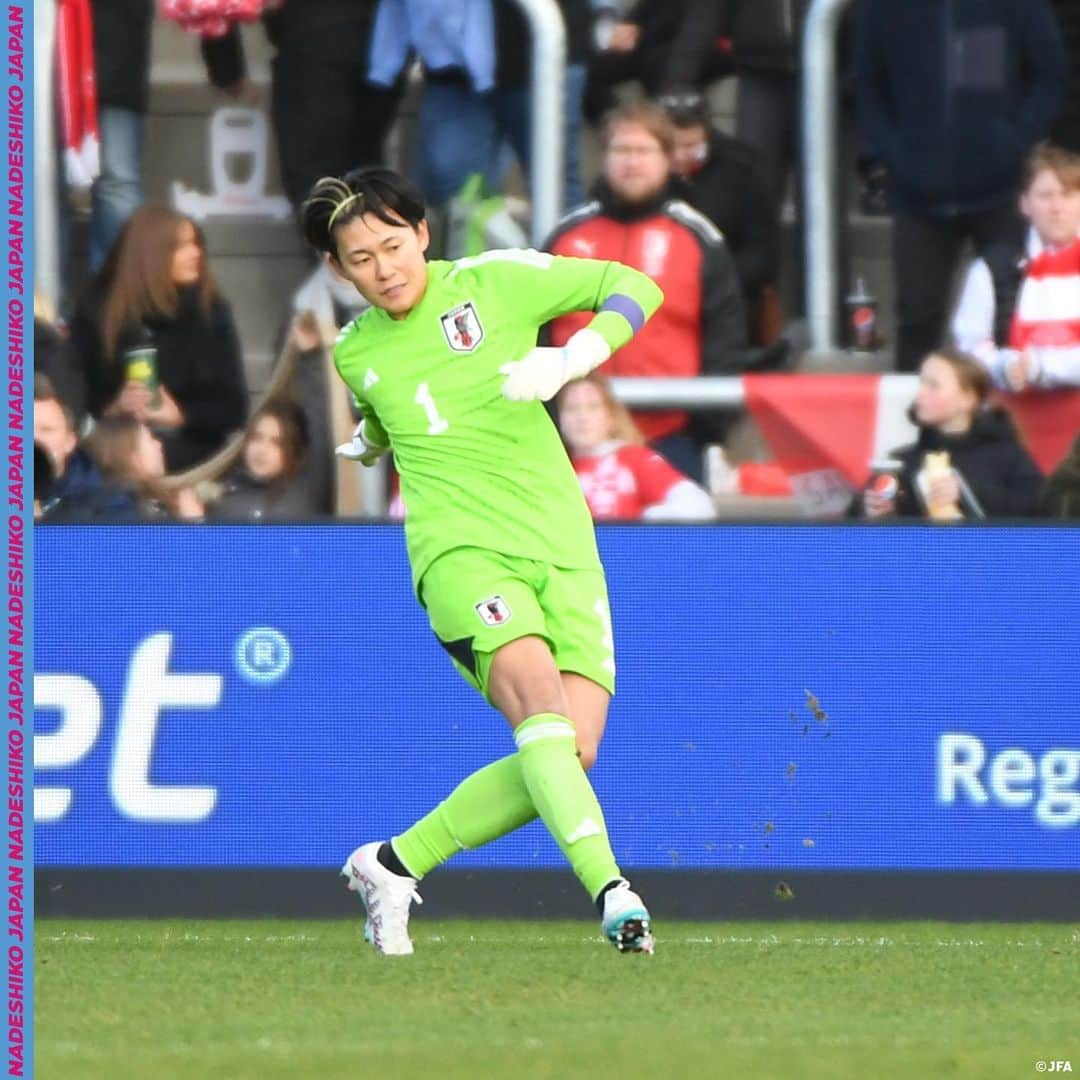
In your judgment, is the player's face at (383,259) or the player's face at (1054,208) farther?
the player's face at (1054,208)

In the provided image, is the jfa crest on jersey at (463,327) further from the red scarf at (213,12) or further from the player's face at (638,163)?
the red scarf at (213,12)

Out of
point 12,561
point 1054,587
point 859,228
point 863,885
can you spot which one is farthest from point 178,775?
point 12,561

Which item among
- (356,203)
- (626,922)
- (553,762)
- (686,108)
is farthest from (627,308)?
(686,108)

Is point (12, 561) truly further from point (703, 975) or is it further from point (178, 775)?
point (178, 775)

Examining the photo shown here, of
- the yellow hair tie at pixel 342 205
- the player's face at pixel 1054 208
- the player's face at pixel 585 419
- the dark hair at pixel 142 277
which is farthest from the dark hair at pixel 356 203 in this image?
the player's face at pixel 1054 208

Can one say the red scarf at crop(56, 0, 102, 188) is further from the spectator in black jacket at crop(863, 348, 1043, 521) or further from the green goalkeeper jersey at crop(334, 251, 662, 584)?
the green goalkeeper jersey at crop(334, 251, 662, 584)

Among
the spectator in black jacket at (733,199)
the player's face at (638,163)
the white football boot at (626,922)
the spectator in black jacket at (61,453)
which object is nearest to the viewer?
the white football boot at (626,922)

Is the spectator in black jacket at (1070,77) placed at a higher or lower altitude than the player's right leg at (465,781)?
higher

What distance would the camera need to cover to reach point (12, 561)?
3.70 m

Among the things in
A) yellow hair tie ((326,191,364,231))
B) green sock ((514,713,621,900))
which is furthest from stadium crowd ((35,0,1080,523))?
green sock ((514,713,621,900))

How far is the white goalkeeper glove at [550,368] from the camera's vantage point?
220 inches

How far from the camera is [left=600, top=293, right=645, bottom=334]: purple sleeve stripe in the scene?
19.2ft

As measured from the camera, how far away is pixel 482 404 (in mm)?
5984

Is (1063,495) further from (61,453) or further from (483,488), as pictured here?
(61,453)
